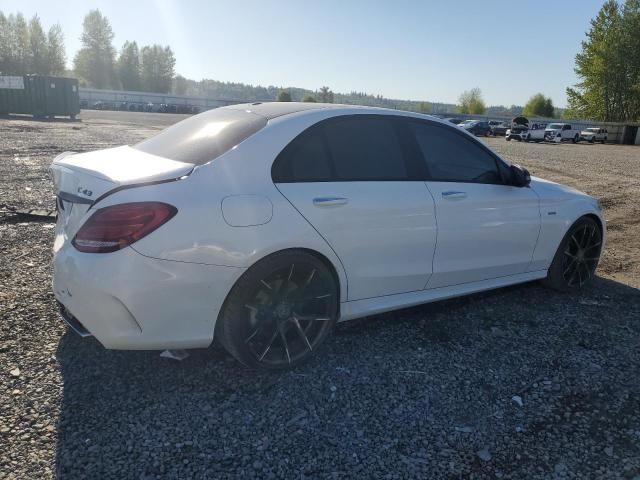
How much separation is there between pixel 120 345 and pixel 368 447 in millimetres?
1388

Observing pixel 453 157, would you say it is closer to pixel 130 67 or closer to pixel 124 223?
pixel 124 223

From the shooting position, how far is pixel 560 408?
114 inches

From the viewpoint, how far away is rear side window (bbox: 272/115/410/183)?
3090 mm

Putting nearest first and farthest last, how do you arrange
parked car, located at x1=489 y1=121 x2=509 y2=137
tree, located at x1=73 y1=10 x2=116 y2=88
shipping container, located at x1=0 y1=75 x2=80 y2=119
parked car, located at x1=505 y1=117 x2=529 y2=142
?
shipping container, located at x1=0 y1=75 x2=80 y2=119
parked car, located at x1=505 y1=117 x2=529 y2=142
parked car, located at x1=489 y1=121 x2=509 y2=137
tree, located at x1=73 y1=10 x2=116 y2=88

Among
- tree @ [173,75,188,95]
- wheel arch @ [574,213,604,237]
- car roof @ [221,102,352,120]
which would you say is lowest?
wheel arch @ [574,213,604,237]

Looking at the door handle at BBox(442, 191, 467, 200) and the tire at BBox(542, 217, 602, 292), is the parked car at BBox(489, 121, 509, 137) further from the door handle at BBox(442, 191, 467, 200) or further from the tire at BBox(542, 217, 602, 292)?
the door handle at BBox(442, 191, 467, 200)

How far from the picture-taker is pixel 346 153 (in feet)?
11.0

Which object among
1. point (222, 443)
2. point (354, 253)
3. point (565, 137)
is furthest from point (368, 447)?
point (565, 137)

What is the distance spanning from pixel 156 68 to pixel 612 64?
9593 centimetres

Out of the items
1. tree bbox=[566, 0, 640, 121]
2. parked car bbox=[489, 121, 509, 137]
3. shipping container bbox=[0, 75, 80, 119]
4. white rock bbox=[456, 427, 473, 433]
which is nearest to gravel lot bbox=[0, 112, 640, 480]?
white rock bbox=[456, 427, 473, 433]

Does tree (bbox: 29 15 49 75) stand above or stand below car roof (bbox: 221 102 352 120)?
above

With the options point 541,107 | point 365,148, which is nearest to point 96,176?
point 365,148

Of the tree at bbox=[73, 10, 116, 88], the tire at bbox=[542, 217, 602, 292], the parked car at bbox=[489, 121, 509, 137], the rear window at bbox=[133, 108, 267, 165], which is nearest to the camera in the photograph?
the rear window at bbox=[133, 108, 267, 165]

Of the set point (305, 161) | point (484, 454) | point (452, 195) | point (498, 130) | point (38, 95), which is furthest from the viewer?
point (498, 130)
